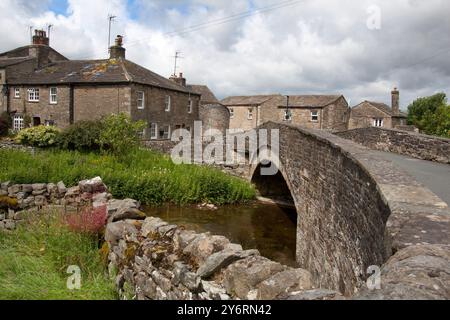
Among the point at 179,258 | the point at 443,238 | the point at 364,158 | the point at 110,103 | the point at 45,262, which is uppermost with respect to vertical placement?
the point at 110,103

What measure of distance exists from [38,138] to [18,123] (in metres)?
12.4

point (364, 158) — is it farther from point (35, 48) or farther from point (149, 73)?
point (35, 48)

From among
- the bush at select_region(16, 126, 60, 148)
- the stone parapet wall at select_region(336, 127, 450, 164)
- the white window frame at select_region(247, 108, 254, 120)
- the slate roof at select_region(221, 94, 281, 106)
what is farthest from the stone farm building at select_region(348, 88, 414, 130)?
the bush at select_region(16, 126, 60, 148)

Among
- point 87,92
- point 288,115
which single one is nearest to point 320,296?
point 87,92

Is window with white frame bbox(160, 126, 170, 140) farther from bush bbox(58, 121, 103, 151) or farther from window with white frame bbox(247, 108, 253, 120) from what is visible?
window with white frame bbox(247, 108, 253, 120)

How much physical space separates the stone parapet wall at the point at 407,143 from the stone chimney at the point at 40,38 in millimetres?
28783

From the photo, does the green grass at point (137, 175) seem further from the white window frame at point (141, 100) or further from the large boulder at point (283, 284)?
the large boulder at point (283, 284)

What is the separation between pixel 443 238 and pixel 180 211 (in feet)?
47.3

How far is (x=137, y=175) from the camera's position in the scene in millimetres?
17922

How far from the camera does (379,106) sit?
45312mm

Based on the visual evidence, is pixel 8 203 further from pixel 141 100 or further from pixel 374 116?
pixel 374 116

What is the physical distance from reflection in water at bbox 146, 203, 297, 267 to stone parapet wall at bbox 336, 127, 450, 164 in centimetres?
476

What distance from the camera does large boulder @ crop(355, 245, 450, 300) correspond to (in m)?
2.17
